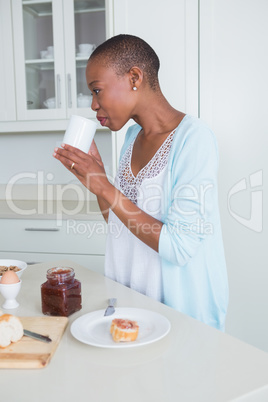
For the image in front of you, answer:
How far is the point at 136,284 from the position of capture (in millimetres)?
1260

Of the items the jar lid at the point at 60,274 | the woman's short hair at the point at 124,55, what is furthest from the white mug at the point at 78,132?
the jar lid at the point at 60,274

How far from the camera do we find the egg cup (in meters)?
1.03

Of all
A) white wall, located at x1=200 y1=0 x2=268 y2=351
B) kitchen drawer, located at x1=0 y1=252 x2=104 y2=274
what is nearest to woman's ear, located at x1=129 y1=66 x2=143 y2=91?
white wall, located at x1=200 y1=0 x2=268 y2=351

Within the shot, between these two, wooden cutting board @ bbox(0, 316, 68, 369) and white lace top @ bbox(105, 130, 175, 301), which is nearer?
wooden cutting board @ bbox(0, 316, 68, 369)

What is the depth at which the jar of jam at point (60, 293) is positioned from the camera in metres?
0.99

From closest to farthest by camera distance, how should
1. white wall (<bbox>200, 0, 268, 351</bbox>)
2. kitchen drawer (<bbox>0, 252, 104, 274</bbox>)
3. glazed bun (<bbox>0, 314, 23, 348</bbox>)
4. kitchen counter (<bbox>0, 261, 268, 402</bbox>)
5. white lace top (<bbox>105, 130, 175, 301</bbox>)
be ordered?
1. kitchen counter (<bbox>0, 261, 268, 402</bbox>)
2. glazed bun (<bbox>0, 314, 23, 348</bbox>)
3. white lace top (<bbox>105, 130, 175, 301</bbox>)
4. white wall (<bbox>200, 0, 268, 351</bbox>)
5. kitchen drawer (<bbox>0, 252, 104, 274</bbox>)

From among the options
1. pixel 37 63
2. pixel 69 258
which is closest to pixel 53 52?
pixel 37 63

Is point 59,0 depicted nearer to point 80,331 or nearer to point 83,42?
point 83,42

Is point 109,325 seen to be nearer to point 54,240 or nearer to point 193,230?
point 193,230

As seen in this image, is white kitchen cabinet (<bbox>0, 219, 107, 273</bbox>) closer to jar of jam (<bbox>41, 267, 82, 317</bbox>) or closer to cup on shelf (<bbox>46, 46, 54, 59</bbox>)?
cup on shelf (<bbox>46, 46, 54, 59</bbox>)

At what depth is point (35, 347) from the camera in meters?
0.81

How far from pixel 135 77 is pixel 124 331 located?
2.31 ft

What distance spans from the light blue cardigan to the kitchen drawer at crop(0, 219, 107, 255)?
1299mm

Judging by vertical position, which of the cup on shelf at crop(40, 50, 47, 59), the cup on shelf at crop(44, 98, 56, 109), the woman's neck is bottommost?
the woman's neck
